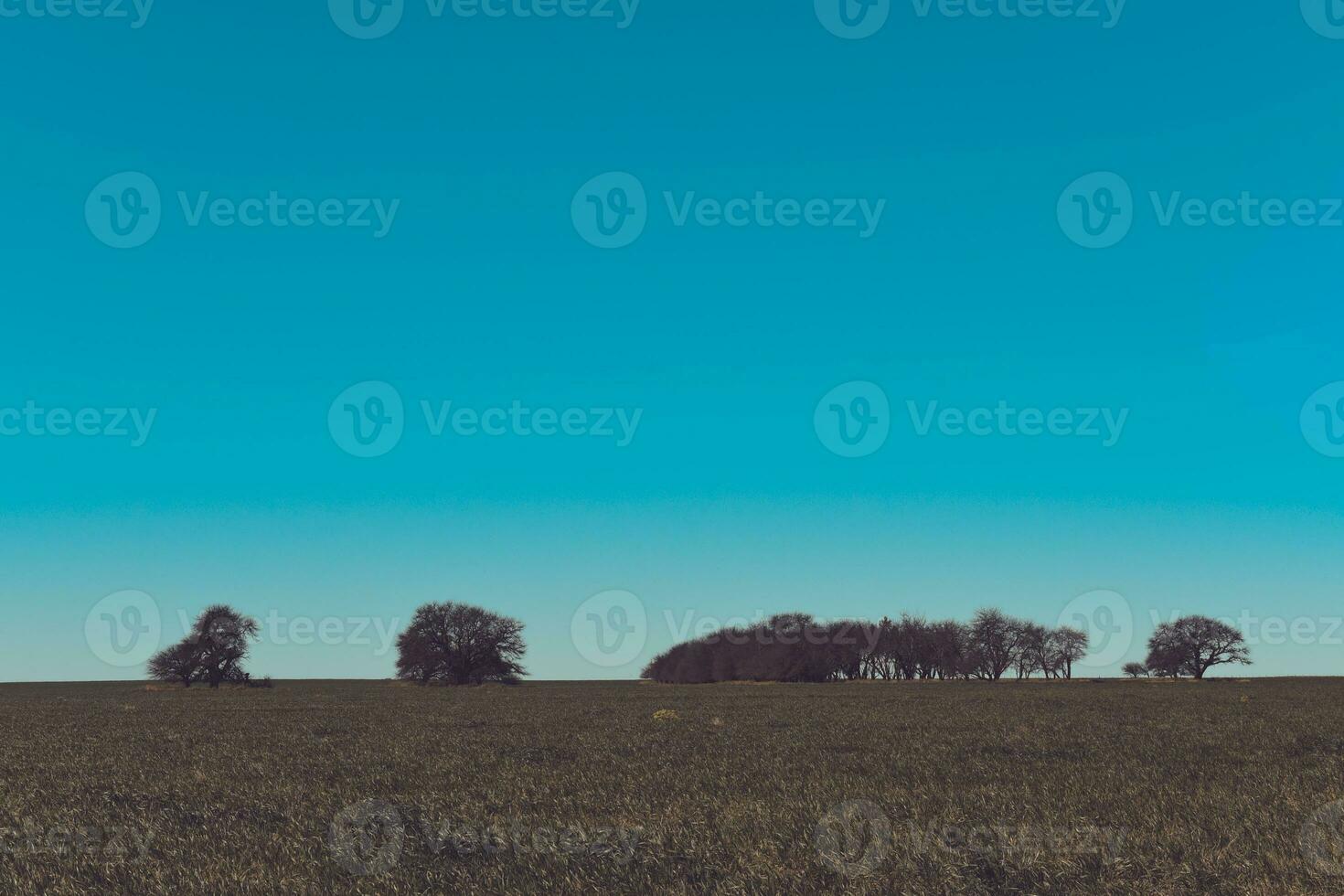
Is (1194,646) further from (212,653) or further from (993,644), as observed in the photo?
(212,653)

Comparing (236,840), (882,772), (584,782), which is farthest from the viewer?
(882,772)

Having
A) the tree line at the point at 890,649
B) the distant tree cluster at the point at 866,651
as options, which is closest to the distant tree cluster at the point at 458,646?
the tree line at the point at 890,649

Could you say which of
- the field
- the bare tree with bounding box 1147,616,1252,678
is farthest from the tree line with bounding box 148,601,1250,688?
the field

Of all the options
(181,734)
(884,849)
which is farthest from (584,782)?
(181,734)

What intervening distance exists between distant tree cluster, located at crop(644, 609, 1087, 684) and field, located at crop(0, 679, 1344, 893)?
109905mm

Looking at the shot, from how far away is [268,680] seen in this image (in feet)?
349

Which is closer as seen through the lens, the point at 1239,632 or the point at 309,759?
the point at 309,759

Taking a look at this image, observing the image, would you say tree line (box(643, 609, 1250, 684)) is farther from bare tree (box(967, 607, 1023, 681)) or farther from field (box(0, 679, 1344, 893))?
field (box(0, 679, 1344, 893))

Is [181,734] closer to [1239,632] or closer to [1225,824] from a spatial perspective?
[1225,824]

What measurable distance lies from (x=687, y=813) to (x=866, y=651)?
438ft

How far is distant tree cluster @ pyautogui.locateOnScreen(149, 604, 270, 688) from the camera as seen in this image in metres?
Answer: 102

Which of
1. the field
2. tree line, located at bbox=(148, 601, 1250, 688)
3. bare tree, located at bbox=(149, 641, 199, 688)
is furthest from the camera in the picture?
tree line, located at bbox=(148, 601, 1250, 688)

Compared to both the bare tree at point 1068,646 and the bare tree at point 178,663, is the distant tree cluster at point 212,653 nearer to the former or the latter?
the bare tree at point 178,663

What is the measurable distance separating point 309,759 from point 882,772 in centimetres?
1272
